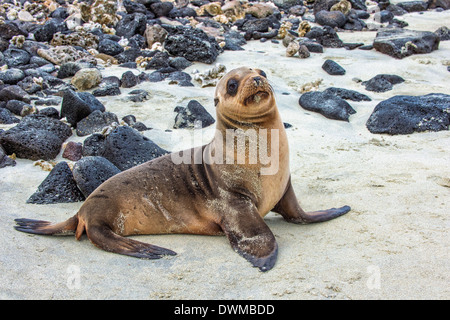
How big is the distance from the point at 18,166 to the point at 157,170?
7.98 ft

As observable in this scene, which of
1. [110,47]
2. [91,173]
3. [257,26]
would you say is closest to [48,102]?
[110,47]

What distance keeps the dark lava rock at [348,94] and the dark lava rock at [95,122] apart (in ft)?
12.0

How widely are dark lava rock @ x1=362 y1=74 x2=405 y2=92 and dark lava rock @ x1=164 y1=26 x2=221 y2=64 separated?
10.9ft

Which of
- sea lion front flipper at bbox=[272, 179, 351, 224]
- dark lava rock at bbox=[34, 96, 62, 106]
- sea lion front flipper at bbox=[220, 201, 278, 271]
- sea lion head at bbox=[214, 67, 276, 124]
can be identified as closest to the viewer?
sea lion front flipper at bbox=[220, 201, 278, 271]

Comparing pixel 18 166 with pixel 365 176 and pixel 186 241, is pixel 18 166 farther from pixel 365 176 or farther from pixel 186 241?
pixel 365 176

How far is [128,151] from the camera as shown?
5.14 m

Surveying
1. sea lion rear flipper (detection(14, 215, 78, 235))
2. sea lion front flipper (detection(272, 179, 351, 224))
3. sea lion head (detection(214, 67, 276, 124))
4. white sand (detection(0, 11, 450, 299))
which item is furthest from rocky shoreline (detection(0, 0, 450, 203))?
sea lion front flipper (detection(272, 179, 351, 224))

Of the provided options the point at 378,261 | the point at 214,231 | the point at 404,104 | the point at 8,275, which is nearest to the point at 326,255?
the point at 378,261

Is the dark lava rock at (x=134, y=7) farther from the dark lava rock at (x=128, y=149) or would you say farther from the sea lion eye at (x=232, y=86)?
the sea lion eye at (x=232, y=86)

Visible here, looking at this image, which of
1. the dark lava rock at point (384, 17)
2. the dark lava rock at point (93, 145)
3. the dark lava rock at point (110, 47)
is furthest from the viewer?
the dark lava rock at point (384, 17)

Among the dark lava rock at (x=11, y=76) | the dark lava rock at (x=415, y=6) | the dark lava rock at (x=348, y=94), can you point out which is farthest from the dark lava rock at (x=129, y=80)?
the dark lava rock at (x=415, y=6)

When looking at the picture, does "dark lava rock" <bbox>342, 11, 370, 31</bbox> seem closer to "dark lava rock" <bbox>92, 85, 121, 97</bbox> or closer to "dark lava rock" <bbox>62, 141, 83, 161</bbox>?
"dark lava rock" <bbox>92, 85, 121, 97</bbox>

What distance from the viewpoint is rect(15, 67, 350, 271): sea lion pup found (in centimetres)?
346

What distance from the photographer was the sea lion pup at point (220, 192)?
3457mm
